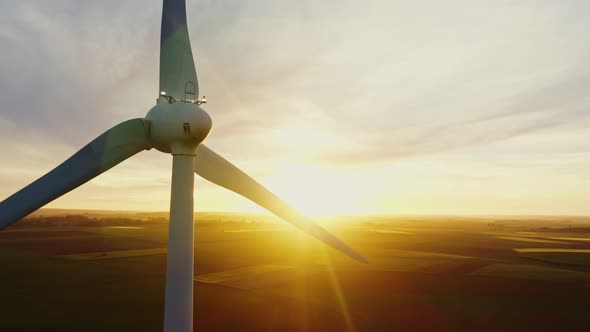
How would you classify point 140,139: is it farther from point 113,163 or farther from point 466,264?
point 466,264

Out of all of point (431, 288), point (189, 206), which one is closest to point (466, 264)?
point (431, 288)

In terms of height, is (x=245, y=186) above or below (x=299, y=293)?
above

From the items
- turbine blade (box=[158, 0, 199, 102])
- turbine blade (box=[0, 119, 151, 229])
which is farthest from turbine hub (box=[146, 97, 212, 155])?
turbine blade (box=[158, 0, 199, 102])

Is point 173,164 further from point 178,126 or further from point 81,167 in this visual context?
point 81,167

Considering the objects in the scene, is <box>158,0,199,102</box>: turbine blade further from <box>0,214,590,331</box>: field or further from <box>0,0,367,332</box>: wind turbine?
<box>0,214,590,331</box>: field

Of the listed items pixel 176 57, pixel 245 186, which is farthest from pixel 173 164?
pixel 176 57

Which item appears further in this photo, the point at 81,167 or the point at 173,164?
the point at 173,164
